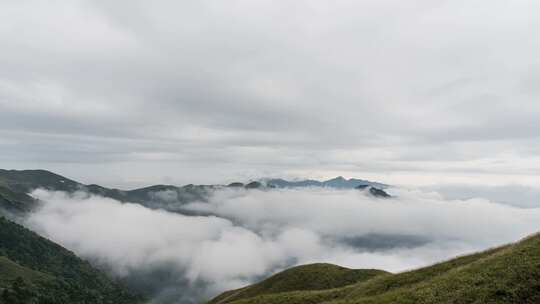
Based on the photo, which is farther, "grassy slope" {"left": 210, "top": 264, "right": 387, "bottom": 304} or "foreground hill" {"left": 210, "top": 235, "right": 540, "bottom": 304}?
"grassy slope" {"left": 210, "top": 264, "right": 387, "bottom": 304}

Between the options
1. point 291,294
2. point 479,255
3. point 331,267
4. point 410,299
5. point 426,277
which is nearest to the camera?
point 410,299

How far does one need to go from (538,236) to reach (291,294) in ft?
107

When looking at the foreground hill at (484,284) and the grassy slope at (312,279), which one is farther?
the grassy slope at (312,279)

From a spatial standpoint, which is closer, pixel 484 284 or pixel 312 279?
pixel 484 284

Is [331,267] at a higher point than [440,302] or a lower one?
lower

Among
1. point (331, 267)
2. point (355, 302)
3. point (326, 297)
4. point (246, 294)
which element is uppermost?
point (355, 302)

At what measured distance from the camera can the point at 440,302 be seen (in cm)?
2728

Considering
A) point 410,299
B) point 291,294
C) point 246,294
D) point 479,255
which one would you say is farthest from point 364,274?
point 410,299

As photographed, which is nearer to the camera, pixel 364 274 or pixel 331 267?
pixel 364 274

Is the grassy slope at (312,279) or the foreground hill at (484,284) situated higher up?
the foreground hill at (484,284)

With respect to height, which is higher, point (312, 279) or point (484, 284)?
point (484, 284)

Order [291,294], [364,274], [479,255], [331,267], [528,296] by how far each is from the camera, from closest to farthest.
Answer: [528,296] → [479,255] → [291,294] → [364,274] → [331,267]

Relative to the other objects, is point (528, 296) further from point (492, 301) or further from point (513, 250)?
point (513, 250)

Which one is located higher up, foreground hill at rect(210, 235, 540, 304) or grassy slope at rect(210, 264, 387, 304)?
foreground hill at rect(210, 235, 540, 304)
